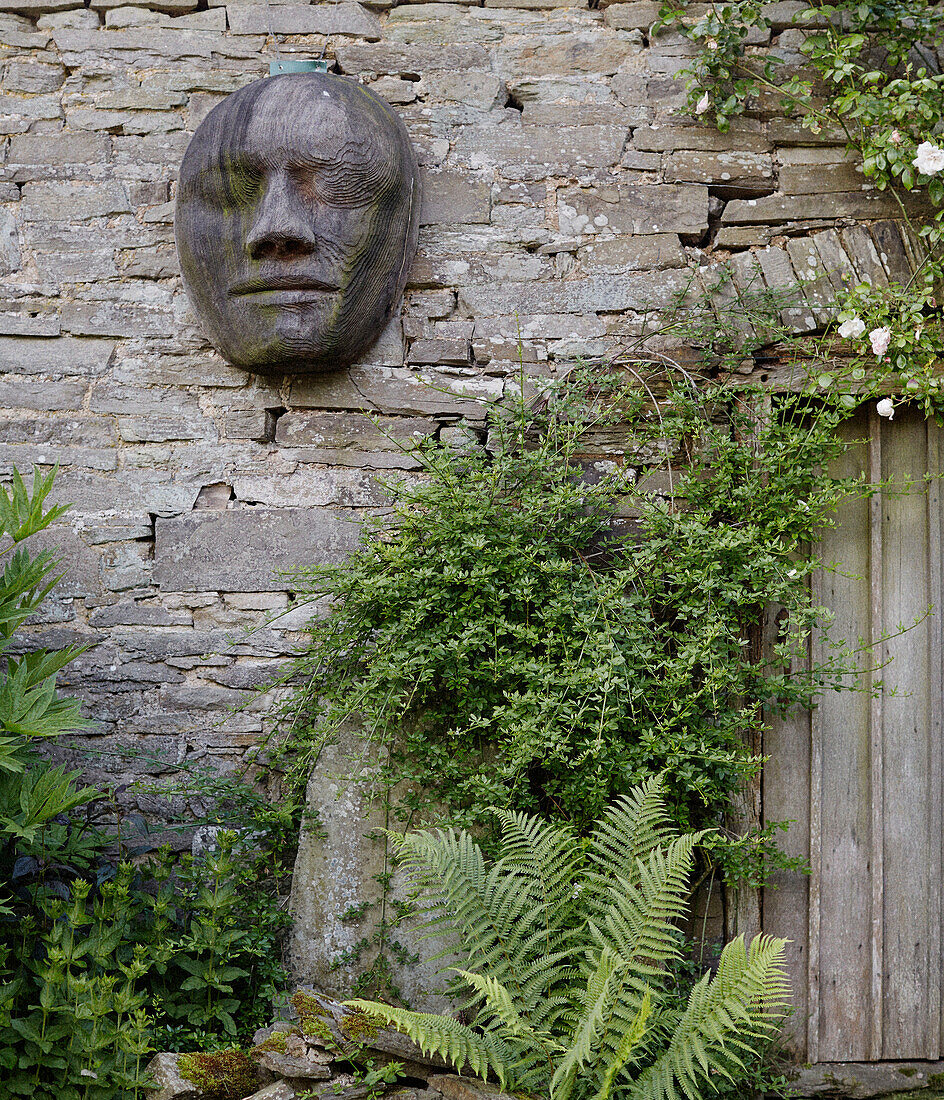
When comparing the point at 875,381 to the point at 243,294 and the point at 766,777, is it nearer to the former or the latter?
the point at 766,777

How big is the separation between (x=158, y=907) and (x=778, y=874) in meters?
1.89

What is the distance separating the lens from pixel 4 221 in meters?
2.98

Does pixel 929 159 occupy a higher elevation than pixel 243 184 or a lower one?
higher

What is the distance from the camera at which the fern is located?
189cm

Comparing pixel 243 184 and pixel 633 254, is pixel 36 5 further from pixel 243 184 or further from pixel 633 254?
pixel 633 254

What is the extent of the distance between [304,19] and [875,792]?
3.24 meters

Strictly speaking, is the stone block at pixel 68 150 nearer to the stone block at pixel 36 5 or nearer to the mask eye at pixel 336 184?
the stone block at pixel 36 5

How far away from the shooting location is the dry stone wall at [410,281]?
2.87 meters

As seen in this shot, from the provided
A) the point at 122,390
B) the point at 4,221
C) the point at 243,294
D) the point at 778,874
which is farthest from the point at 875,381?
the point at 4,221

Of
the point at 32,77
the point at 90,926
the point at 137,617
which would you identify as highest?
the point at 32,77

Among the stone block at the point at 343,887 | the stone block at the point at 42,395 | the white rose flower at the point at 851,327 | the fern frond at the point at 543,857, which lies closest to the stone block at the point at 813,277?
the white rose flower at the point at 851,327

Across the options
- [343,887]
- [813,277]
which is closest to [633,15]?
[813,277]

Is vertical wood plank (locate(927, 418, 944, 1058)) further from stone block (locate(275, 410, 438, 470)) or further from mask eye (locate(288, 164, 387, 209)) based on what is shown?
mask eye (locate(288, 164, 387, 209))

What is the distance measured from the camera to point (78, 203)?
2.98 m
